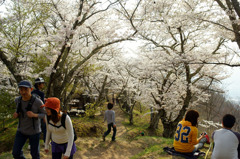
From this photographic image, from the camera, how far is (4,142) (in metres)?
6.68

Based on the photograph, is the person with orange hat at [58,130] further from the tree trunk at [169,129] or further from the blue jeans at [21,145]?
the tree trunk at [169,129]

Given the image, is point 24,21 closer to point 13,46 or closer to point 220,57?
point 13,46

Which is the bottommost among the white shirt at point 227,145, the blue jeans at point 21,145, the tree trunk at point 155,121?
the tree trunk at point 155,121

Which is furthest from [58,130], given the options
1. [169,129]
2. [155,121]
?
[155,121]

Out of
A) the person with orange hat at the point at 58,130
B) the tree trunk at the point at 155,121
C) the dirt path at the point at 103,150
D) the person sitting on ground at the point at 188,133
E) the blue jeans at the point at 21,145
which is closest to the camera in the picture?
the person with orange hat at the point at 58,130

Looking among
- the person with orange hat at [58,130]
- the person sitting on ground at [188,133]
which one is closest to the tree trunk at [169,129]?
the person sitting on ground at [188,133]

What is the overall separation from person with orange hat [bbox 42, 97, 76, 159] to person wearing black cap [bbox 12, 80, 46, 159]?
48 centimetres

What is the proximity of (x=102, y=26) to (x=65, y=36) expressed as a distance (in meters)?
A: 3.80

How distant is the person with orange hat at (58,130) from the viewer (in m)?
2.44

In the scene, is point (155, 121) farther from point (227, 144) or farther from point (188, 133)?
point (227, 144)

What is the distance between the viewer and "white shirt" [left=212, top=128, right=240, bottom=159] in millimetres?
2719

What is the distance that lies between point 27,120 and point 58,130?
883mm

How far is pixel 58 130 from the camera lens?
8.48ft

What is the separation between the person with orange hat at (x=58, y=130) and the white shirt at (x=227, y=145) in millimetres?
2584
